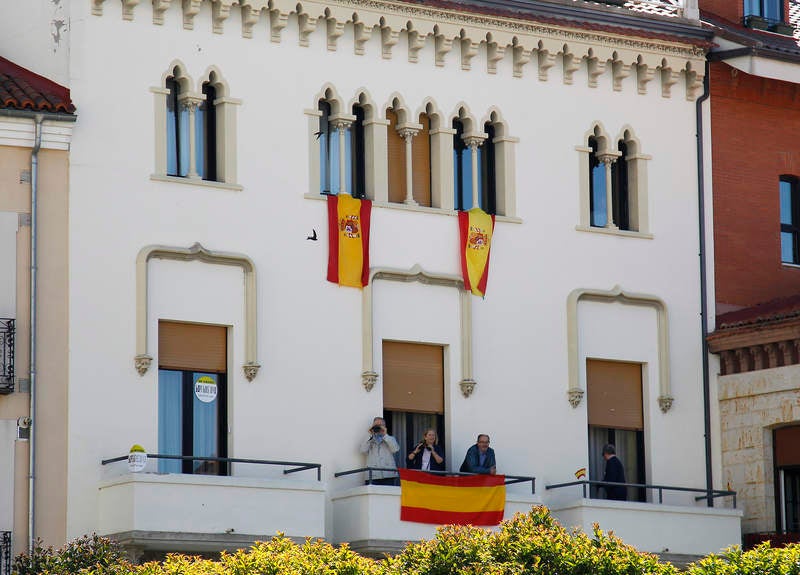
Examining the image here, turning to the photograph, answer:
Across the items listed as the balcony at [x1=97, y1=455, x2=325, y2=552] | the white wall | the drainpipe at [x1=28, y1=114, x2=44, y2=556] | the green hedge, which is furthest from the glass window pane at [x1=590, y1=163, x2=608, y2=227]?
the green hedge

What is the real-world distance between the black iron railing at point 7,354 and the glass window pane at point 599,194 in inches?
429

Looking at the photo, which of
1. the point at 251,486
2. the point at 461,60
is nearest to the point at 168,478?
the point at 251,486

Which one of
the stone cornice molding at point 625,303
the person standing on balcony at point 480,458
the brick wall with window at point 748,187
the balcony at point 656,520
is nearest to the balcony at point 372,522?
the person standing on balcony at point 480,458

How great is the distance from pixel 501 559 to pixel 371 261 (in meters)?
9.43

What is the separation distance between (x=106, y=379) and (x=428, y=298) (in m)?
5.82

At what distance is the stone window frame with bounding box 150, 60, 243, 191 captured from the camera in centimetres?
3362

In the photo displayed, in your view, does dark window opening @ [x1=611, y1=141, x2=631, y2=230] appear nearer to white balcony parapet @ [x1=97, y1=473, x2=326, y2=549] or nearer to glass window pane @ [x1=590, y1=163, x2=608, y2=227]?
glass window pane @ [x1=590, y1=163, x2=608, y2=227]

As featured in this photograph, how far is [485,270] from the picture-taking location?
3622cm

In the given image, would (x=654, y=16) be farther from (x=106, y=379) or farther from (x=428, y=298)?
(x=106, y=379)

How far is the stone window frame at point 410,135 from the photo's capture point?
35.2 m

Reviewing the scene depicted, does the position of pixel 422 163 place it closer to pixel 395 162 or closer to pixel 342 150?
pixel 395 162

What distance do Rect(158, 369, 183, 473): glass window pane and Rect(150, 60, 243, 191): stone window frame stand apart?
298cm

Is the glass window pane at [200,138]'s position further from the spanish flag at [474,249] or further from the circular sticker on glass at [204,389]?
the spanish flag at [474,249]

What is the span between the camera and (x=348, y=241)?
34969mm
